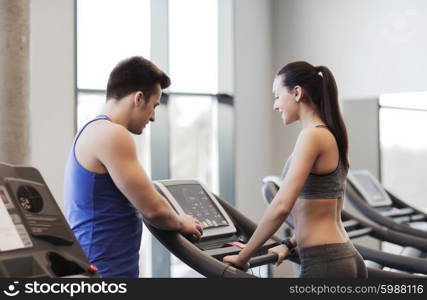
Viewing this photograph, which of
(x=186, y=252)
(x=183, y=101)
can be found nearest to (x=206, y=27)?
(x=183, y=101)

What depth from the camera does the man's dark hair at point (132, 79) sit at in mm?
1976

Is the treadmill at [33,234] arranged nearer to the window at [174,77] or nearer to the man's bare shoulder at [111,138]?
the man's bare shoulder at [111,138]

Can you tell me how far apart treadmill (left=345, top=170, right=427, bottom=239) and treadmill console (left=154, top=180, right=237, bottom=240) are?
5.50ft

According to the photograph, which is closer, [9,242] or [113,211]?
[9,242]

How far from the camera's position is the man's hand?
7.23 feet

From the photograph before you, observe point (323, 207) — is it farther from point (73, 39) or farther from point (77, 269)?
point (73, 39)

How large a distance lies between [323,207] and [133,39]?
339 cm

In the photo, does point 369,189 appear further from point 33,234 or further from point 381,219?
point 33,234

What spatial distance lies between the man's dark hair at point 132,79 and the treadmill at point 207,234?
1.58 feet

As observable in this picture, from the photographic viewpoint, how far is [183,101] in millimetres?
5566

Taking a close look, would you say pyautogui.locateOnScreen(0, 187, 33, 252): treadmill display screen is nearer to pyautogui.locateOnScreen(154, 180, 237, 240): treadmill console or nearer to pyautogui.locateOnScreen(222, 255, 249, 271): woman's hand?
pyautogui.locateOnScreen(222, 255, 249, 271): woman's hand

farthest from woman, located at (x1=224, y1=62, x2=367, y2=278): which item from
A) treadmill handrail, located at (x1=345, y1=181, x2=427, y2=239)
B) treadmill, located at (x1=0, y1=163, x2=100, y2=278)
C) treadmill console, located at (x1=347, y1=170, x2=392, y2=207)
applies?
treadmill console, located at (x1=347, y1=170, x2=392, y2=207)

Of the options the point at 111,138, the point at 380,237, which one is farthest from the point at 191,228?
the point at 380,237

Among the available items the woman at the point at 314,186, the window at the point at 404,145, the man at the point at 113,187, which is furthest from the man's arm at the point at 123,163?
the window at the point at 404,145
